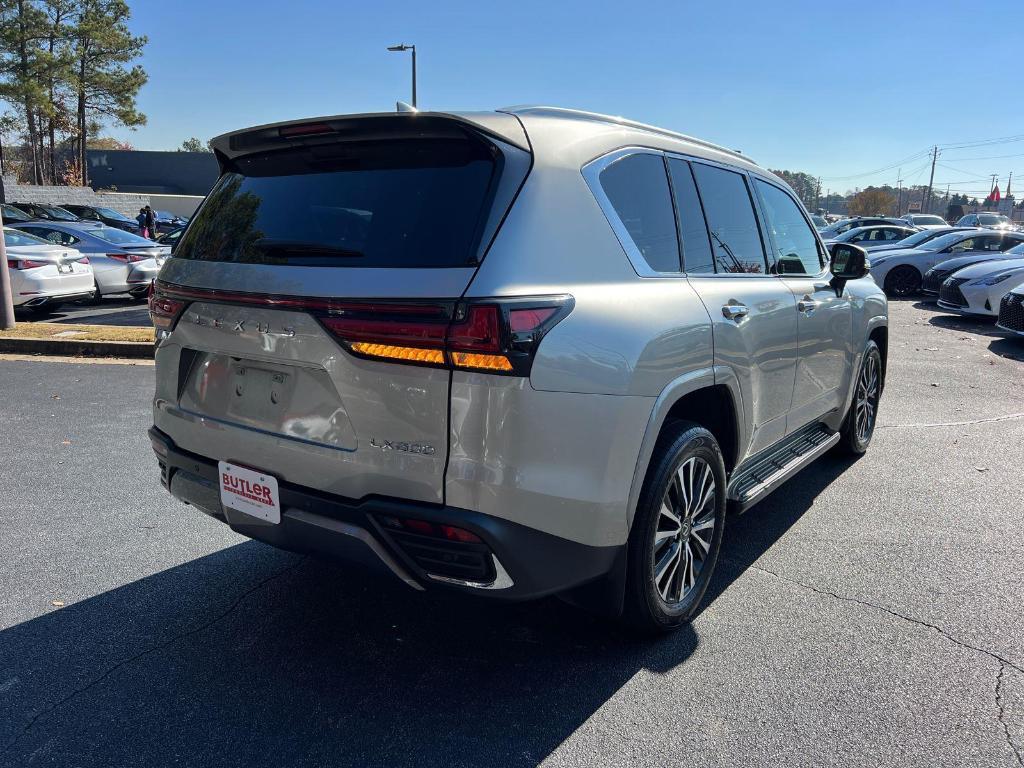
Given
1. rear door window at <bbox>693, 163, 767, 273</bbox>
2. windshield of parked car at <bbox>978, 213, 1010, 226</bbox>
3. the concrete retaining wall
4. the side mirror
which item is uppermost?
windshield of parked car at <bbox>978, 213, 1010, 226</bbox>

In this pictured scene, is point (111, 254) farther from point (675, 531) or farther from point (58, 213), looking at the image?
point (58, 213)

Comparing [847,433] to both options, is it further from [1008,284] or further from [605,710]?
[1008,284]

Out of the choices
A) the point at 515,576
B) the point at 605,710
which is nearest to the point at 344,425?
the point at 515,576

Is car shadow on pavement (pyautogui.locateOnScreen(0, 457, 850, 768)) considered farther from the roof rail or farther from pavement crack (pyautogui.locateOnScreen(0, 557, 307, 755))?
the roof rail

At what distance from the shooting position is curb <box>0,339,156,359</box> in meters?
9.07

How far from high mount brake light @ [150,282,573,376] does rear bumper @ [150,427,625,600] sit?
46cm

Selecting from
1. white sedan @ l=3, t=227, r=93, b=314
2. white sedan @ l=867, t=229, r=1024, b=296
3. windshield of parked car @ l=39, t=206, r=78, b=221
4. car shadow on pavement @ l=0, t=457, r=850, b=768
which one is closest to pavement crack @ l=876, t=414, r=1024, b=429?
car shadow on pavement @ l=0, t=457, r=850, b=768

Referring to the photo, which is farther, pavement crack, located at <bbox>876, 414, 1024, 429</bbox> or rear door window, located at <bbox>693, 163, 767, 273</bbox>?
pavement crack, located at <bbox>876, 414, 1024, 429</bbox>

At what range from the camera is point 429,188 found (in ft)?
8.27

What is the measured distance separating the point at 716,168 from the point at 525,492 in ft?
7.13

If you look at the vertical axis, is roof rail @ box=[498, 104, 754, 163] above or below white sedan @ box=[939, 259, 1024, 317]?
above

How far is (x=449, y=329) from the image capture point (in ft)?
7.45

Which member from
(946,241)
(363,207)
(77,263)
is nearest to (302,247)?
(363,207)

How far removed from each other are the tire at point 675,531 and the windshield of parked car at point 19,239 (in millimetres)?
12521
